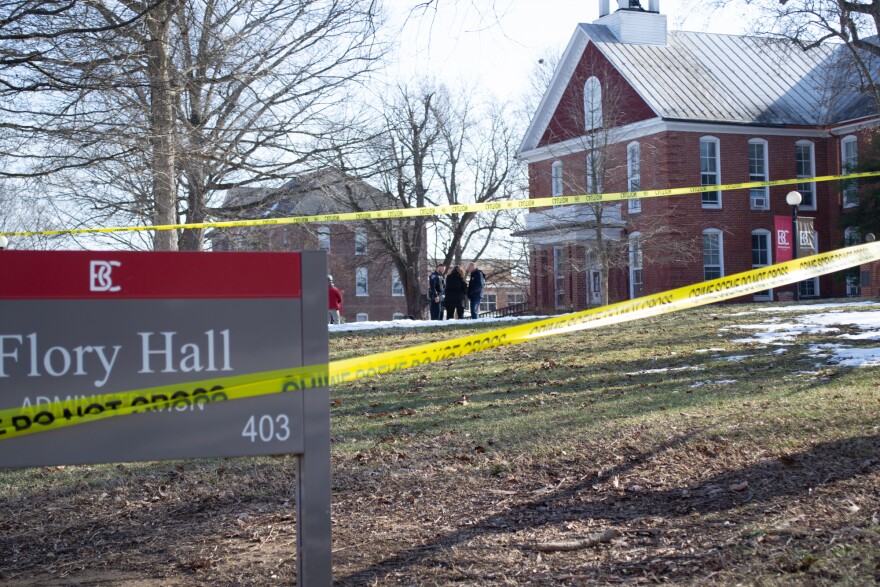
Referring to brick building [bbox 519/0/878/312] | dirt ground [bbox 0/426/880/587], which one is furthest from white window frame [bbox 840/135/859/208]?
dirt ground [bbox 0/426/880/587]

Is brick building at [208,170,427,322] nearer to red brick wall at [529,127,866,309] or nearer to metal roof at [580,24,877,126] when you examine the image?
red brick wall at [529,127,866,309]

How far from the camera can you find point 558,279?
40000mm

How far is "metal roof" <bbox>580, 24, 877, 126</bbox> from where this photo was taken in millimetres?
35625

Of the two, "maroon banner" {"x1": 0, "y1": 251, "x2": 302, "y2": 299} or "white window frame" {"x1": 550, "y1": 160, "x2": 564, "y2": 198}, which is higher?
"white window frame" {"x1": 550, "y1": 160, "x2": 564, "y2": 198}

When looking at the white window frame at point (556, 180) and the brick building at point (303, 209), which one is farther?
the white window frame at point (556, 180)

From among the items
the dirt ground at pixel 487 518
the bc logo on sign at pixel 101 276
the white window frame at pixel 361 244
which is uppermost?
the white window frame at pixel 361 244

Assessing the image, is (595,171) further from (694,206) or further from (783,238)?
(783,238)

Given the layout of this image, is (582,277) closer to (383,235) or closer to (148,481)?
(383,235)

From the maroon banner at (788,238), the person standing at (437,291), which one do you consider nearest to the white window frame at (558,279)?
the person standing at (437,291)

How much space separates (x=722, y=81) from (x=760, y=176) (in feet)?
13.0

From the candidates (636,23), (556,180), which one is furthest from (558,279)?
(636,23)

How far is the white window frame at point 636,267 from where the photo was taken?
33844 millimetres

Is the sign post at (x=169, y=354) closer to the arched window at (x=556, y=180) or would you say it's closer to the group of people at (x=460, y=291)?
the group of people at (x=460, y=291)

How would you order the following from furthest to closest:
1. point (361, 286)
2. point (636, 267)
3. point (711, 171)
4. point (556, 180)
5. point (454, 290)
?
point (361, 286) < point (556, 180) < point (711, 171) < point (636, 267) < point (454, 290)
